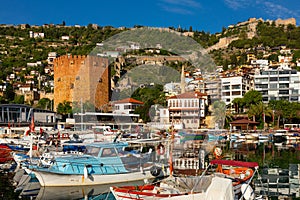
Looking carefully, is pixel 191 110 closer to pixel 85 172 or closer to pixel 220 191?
pixel 85 172

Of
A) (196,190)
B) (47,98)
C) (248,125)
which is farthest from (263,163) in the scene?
(47,98)

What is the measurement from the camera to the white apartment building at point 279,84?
4428 centimetres

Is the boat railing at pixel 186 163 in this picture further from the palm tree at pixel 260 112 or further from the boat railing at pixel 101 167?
the palm tree at pixel 260 112

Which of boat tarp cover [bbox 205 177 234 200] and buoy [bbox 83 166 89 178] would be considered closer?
boat tarp cover [bbox 205 177 234 200]

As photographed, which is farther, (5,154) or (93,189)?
(5,154)

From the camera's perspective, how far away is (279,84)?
148 ft

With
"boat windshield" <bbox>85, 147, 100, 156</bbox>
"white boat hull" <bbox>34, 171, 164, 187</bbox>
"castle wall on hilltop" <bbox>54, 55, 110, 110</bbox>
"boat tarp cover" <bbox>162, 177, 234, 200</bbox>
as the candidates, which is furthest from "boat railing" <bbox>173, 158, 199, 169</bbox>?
"castle wall on hilltop" <bbox>54, 55, 110, 110</bbox>

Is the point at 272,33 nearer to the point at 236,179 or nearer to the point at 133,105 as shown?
the point at 133,105

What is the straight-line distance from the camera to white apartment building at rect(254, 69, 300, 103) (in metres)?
44.3

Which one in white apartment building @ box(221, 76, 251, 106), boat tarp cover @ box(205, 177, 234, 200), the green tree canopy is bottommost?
boat tarp cover @ box(205, 177, 234, 200)

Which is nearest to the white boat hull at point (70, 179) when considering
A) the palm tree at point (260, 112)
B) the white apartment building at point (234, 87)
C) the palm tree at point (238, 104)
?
the palm tree at point (260, 112)

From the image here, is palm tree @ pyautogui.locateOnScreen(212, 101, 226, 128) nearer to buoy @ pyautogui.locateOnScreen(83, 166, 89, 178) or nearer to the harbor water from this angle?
the harbor water

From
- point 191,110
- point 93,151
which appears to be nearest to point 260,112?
point 191,110

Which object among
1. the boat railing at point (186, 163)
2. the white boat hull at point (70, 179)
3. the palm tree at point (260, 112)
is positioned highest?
the palm tree at point (260, 112)
